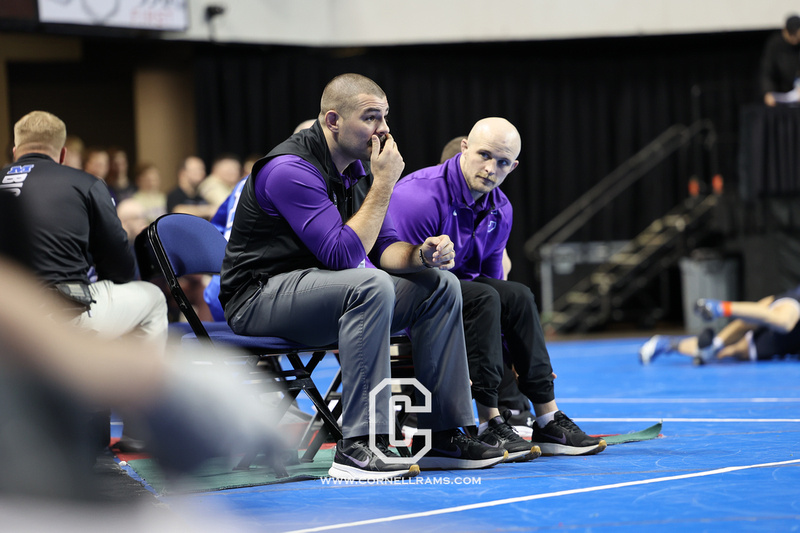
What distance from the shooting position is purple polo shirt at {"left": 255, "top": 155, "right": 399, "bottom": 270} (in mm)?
2836

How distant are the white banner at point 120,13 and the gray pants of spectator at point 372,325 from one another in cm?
689

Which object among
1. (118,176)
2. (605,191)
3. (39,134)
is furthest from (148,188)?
(605,191)

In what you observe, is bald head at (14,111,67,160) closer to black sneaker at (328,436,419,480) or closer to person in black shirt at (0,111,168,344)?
person in black shirt at (0,111,168,344)

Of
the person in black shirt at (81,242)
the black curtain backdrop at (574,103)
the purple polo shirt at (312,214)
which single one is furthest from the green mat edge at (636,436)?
the black curtain backdrop at (574,103)

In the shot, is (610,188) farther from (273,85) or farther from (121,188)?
(121,188)

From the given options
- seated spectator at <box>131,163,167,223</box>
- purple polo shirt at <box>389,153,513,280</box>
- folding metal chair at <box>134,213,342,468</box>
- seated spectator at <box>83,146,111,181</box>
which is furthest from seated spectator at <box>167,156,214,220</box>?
purple polo shirt at <box>389,153,513,280</box>

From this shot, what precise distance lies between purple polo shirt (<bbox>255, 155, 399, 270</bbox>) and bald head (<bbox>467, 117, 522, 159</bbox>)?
0.79 metres

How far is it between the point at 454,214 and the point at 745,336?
13.8 feet

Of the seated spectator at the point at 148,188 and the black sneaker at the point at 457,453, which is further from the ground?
the seated spectator at the point at 148,188

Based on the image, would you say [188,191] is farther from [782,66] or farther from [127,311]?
[782,66]

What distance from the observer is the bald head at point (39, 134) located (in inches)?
142

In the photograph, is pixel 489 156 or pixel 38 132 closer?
pixel 489 156

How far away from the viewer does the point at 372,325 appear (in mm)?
2762

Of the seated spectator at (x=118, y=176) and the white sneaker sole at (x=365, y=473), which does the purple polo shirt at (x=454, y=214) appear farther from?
the seated spectator at (x=118, y=176)
